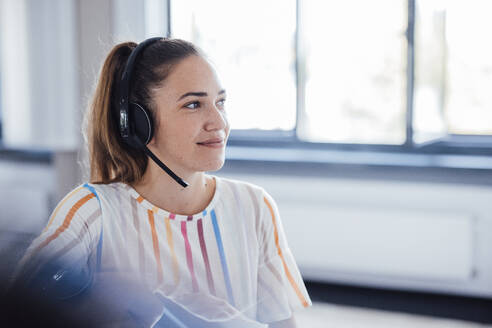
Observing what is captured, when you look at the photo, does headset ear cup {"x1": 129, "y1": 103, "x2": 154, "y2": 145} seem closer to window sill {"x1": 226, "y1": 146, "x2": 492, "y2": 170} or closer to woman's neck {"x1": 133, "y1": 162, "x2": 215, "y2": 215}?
woman's neck {"x1": 133, "y1": 162, "x2": 215, "y2": 215}

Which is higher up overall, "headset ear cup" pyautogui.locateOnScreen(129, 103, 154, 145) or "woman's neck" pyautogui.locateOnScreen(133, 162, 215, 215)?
"headset ear cup" pyautogui.locateOnScreen(129, 103, 154, 145)

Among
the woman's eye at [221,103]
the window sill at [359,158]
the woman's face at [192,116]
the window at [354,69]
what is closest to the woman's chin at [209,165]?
the woman's face at [192,116]

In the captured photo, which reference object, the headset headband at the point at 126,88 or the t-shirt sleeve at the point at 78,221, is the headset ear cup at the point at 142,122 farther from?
the t-shirt sleeve at the point at 78,221

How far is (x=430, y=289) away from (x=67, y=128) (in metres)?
2.03

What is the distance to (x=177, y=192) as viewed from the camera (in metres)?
0.95

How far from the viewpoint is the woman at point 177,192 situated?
0.85m

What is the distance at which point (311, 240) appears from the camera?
2629 mm

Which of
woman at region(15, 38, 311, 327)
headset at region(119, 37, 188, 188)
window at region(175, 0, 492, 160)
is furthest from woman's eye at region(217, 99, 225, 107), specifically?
window at region(175, 0, 492, 160)

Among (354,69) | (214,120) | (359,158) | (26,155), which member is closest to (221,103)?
(214,120)

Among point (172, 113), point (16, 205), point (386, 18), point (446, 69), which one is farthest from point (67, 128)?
Answer: point (16, 205)

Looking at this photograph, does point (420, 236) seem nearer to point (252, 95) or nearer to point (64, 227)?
point (252, 95)

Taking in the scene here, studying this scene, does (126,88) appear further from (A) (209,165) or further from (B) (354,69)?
(B) (354,69)

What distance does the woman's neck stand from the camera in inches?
36.6

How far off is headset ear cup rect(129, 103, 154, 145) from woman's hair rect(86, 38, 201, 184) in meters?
0.02
